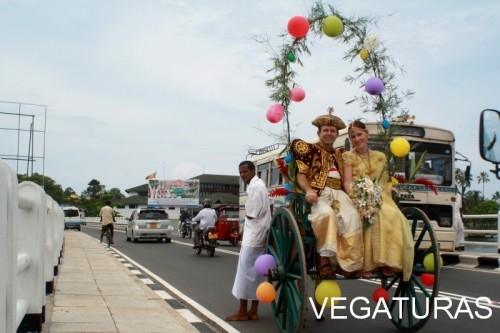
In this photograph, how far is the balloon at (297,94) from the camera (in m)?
6.98

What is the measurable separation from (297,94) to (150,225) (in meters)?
21.3

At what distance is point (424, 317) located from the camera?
5.84m

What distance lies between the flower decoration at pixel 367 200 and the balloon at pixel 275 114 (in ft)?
4.88

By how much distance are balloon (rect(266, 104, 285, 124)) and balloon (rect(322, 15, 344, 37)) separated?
101 cm

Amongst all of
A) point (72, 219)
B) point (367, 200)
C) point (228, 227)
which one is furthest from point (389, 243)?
point (72, 219)

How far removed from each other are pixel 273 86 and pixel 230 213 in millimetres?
18722

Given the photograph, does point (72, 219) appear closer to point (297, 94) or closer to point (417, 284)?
point (297, 94)

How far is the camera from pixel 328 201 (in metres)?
5.92

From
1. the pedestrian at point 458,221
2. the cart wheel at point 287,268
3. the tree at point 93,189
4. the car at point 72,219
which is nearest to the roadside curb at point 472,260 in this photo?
the pedestrian at point 458,221

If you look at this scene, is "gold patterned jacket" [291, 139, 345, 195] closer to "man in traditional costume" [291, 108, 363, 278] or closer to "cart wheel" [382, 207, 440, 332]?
"man in traditional costume" [291, 108, 363, 278]

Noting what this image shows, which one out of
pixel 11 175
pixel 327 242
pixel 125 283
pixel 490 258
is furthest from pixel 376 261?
pixel 490 258

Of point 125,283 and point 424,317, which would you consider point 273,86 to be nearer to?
point 424,317

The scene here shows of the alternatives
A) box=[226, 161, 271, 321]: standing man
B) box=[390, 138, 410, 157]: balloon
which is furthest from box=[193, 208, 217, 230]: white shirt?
box=[390, 138, 410, 157]: balloon

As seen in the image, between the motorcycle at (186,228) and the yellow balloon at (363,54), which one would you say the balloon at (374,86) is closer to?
the yellow balloon at (363,54)
